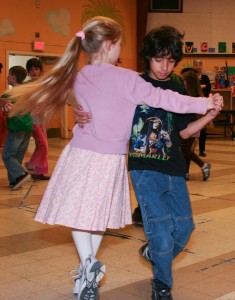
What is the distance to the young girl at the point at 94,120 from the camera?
2.54 metres

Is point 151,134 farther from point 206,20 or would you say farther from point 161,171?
point 206,20

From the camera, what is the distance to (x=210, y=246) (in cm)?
387

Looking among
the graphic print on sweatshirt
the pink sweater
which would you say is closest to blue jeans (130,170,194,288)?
the graphic print on sweatshirt

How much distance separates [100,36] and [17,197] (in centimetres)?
350

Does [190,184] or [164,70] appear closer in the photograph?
[164,70]

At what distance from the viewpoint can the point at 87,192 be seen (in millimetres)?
2576

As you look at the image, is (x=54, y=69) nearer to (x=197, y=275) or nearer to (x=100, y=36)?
(x=100, y=36)

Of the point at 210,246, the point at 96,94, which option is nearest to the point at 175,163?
the point at 96,94

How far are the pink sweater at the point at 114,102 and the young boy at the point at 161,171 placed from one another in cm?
13

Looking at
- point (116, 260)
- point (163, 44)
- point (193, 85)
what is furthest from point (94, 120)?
point (193, 85)

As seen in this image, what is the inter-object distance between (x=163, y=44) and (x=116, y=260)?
60.7 inches

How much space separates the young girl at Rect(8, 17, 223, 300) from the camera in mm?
2535

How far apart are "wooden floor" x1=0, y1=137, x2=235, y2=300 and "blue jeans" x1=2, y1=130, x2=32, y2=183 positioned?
894mm

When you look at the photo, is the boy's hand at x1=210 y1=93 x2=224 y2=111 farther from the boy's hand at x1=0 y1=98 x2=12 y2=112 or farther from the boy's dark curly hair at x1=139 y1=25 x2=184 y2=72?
the boy's hand at x1=0 y1=98 x2=12 y2=112
